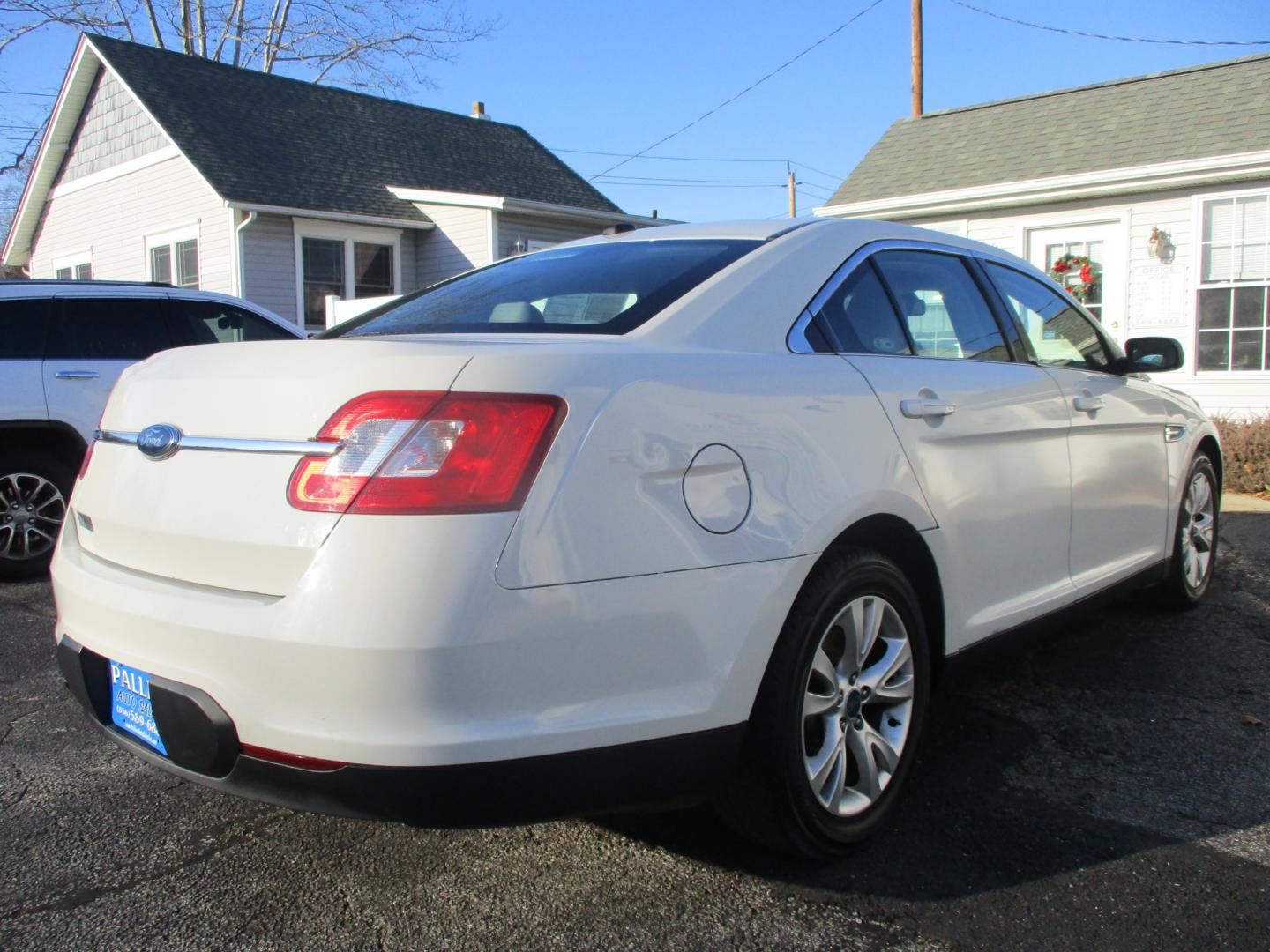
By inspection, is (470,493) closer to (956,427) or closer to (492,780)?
(492,780)

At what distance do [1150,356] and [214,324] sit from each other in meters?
5.56

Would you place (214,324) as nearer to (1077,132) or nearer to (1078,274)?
(1078,274)

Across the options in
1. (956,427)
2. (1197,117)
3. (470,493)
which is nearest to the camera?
(470,493)

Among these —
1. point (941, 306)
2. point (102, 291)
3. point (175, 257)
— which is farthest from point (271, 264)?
point (941, 306)

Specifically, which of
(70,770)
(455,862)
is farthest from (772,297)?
(70,770)

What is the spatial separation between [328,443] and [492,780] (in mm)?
719

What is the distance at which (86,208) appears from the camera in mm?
19547

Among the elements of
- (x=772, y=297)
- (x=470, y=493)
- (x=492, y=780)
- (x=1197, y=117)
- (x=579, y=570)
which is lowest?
(x=492, y=780)

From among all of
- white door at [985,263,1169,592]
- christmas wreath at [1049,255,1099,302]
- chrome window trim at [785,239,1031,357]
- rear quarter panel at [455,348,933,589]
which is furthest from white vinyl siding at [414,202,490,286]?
rear quarter panel at [455,348,933,589]

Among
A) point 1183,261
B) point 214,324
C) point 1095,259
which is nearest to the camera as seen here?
point 214,324

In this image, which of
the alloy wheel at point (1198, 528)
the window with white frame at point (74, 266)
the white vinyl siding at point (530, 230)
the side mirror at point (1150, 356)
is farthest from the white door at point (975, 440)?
the window with white frame at point (74, 266)

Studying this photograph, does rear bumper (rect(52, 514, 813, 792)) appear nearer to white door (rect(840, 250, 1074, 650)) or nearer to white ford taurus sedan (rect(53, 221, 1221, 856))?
white ford taurus sedan (rect(53, 221, 1221, 856))

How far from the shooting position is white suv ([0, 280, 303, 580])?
6.11m

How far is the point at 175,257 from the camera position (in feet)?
56.2
